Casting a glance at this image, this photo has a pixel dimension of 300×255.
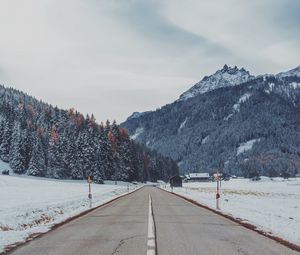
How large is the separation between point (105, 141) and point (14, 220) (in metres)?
91.0

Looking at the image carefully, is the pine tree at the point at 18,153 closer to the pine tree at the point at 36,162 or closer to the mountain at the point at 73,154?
the mountain at the point at 73,154

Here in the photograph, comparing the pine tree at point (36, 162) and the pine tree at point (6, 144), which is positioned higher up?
the pine tree at point (6, 144)

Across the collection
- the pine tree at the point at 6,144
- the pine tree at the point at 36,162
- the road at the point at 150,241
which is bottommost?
the road at the point at 150,241

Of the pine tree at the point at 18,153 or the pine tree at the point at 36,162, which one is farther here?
the pine tree at the point at 18,153

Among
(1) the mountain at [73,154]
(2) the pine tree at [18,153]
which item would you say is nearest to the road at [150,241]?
(1) the mountain at [73,154]

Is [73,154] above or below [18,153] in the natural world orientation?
below

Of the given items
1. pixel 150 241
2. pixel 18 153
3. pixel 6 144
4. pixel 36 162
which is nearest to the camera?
pixel 150 241

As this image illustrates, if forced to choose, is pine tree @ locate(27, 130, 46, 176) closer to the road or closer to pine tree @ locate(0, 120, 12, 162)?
pine tree @ locate(0, 120, 12, 162)

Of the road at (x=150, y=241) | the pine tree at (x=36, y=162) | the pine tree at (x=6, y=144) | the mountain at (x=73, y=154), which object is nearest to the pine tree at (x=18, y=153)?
the mountain at (x=73, y=154)

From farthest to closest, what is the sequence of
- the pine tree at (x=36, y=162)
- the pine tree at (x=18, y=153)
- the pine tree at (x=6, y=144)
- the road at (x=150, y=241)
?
the pine tree at (x=6, y=144), the pine tree at (x=18, y=153), the pine tree at (x=36, y=162), the road at (x=150, y=241)

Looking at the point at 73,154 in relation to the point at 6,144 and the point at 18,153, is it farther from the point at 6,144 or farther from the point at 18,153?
the point at 6,144

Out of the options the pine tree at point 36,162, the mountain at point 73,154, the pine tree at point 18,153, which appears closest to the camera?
the mountain at point 73,154

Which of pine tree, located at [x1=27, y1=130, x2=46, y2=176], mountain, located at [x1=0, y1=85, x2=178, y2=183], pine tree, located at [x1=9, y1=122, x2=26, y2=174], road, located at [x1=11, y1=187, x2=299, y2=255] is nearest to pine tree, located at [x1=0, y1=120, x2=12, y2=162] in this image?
mountain, located at [x1=0, y1=85, x2=178, y2=183]

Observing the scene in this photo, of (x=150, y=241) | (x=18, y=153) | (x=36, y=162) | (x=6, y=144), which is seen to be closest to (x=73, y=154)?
(x=36, y=162)
